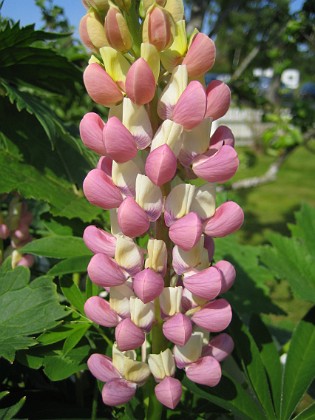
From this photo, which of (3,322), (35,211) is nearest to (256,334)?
(3,322)

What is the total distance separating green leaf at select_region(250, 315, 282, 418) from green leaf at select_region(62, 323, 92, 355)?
0.23 m

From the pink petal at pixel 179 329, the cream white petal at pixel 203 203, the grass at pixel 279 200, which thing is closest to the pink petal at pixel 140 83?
the cream white petal at pixel 203 203

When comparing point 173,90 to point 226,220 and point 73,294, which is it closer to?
point 226,220

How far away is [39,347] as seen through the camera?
648 mm

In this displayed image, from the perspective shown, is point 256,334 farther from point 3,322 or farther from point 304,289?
point 3,322

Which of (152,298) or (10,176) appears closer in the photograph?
(152,298)

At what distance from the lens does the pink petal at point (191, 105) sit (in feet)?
1.66

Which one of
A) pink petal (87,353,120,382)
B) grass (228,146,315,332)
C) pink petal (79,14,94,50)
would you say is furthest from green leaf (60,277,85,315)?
grass (228,146,315,332)

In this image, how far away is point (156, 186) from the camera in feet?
1.77

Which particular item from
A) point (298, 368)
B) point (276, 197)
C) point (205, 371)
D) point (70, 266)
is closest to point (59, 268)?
point (70, 266)

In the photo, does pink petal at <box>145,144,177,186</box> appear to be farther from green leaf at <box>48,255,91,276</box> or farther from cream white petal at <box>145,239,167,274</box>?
green leaf at <box>48,255,91,276</box>

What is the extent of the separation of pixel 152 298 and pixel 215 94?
0.21 m

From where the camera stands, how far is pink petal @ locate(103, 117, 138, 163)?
1.68 feet

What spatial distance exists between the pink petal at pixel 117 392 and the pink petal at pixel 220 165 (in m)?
0.24
